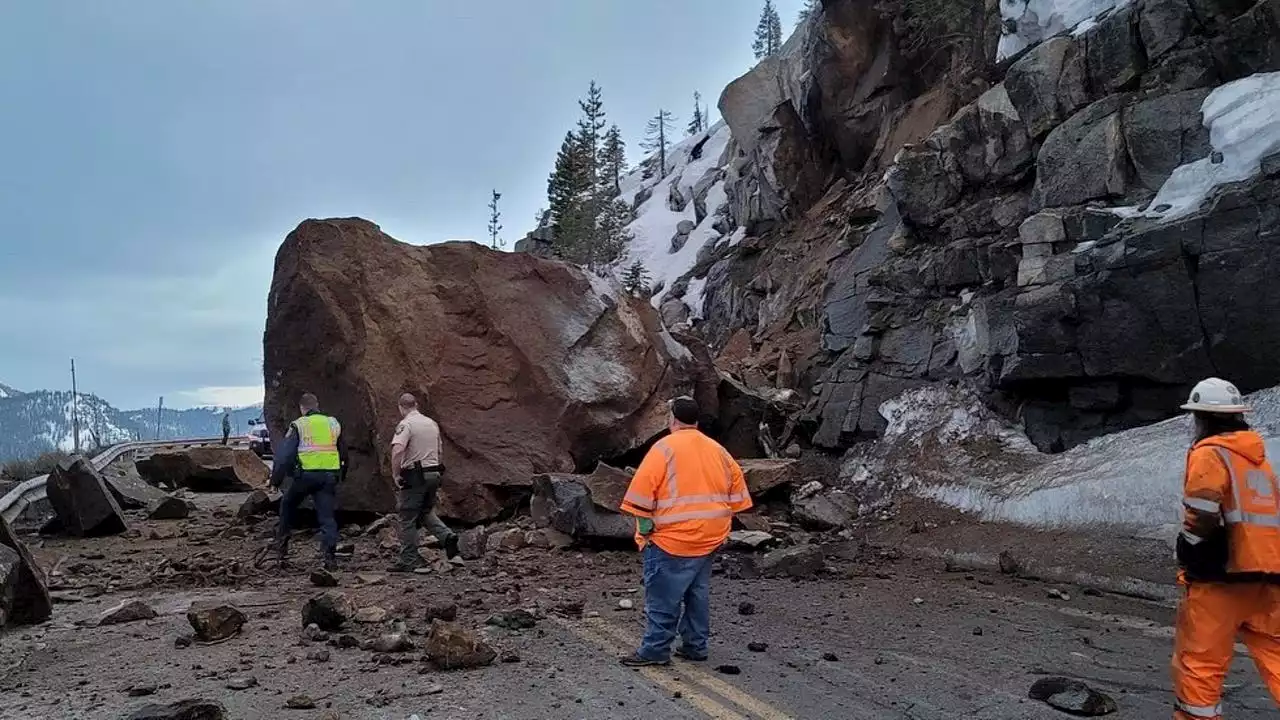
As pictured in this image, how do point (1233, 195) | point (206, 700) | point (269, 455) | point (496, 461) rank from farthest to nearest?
point (269, 455) < point (496, 461) < point (1233, 195) < point (206, 700)

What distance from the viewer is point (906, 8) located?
23984 mm

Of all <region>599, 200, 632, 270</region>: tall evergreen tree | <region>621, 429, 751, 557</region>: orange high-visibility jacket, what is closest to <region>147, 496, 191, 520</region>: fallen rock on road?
<region>621, 429, 751, 557</region>: orange high-visibility jacket

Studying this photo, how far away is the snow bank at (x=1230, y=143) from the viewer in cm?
934

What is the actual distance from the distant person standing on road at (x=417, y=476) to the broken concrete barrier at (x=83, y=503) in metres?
5.13

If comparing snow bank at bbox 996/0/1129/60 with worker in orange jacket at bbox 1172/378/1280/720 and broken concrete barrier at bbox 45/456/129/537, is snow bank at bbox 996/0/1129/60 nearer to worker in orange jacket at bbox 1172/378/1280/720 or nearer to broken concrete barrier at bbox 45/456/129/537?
worker in orange jacket at bbox 1172/378/1280/720

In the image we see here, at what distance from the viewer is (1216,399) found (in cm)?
430

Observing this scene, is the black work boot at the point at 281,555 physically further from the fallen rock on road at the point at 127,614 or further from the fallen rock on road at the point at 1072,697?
the fallen rock on road at the point at 1072,697

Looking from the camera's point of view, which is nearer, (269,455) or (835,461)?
(835,461)

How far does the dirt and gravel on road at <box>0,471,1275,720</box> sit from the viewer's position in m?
4.55

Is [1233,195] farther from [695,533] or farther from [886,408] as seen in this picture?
[695,533]

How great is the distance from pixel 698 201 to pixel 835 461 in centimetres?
4630

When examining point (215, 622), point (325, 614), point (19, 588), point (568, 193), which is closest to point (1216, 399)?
point (325, 614)

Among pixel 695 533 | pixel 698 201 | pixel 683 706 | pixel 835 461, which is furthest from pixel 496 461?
pixel 698 201

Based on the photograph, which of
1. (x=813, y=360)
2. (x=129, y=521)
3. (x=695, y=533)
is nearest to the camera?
(x=695, y=533)
